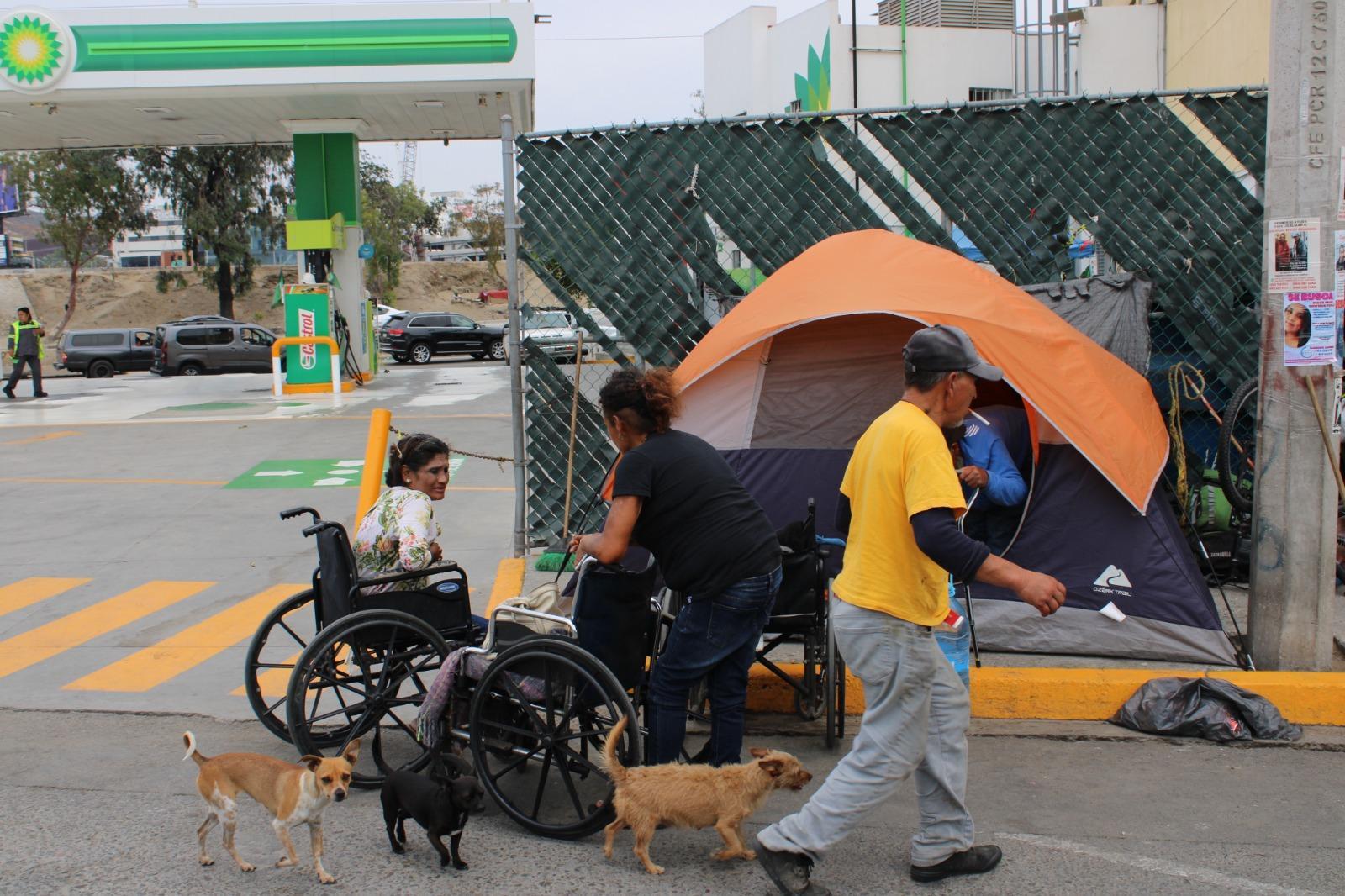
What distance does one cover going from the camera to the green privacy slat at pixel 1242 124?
7.17 metres

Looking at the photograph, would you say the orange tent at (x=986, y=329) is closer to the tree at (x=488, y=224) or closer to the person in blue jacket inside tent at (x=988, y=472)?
the person in blue jacket inside tent at (x=988, y=472)

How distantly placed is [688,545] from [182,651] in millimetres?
4053

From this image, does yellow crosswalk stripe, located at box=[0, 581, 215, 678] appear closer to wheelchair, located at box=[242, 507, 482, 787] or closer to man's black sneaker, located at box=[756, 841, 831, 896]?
wheelchair, located at box=[242, 507, 482, 787]

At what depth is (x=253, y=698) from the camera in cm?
516

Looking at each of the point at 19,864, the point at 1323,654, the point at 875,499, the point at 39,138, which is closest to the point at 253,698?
the point at 19,864

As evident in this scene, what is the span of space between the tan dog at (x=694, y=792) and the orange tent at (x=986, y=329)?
2.63 metres

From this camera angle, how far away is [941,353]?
376 centimetres

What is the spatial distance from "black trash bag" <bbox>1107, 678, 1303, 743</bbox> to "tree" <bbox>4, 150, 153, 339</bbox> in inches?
1725

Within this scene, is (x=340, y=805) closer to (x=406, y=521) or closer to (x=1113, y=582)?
(x=406, y=521)

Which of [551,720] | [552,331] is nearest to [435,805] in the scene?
[551,720]

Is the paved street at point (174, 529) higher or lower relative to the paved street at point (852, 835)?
higher

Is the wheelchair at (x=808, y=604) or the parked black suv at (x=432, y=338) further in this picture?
the parked black suv at (x=432, y=338)

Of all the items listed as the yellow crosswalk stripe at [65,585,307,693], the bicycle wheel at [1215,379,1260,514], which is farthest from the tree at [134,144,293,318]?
the bicycle wheel at [1215,379,1260,514]

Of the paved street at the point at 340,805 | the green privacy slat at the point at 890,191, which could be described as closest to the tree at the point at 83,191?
the paved street at the point at 340,805
